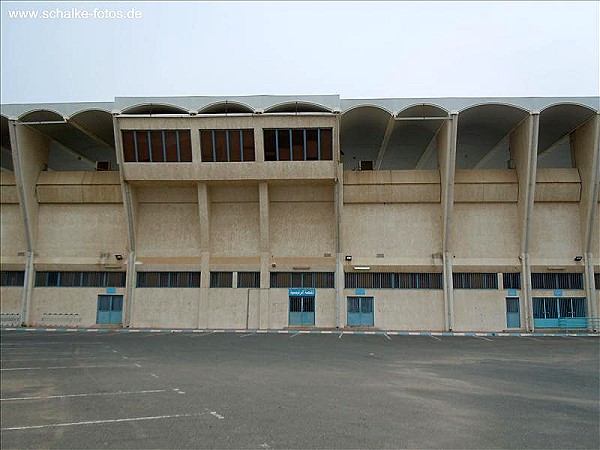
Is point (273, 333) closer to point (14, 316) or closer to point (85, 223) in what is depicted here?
point (85, 223)

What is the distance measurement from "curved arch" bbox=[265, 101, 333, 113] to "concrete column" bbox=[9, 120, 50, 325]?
15.1 m

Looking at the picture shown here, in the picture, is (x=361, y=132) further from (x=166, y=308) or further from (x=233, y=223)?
(x=166, y=308)

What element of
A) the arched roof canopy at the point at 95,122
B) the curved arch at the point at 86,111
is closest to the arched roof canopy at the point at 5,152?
the arched roof canopy at the point at 95,122

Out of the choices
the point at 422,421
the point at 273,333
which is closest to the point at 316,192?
the point at 273,333

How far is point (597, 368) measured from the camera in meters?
14.8

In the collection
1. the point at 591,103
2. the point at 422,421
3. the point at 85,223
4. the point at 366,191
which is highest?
the point at 591,103

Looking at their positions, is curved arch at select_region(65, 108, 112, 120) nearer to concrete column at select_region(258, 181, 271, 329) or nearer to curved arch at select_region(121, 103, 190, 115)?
curved arch at select_region(121, 103, 190, 115)

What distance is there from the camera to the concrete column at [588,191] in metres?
28.2

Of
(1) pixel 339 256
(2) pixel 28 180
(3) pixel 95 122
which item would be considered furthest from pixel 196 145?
(2) pixel 28 180

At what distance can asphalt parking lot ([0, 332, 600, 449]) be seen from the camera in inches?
296

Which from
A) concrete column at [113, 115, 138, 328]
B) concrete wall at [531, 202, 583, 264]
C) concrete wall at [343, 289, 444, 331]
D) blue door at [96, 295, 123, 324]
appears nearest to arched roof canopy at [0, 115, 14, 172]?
concrete column at [113, 115, 138, 328]

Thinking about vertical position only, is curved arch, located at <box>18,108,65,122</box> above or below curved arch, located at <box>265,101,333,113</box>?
below

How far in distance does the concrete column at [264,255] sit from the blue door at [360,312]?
513 cm

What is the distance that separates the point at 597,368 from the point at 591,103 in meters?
17.7
